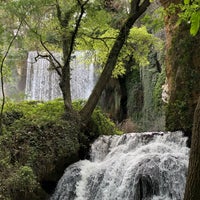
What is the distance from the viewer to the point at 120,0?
1661 cm

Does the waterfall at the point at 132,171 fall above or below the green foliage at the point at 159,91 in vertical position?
below

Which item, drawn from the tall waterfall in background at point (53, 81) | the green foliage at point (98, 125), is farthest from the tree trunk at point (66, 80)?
the tall waterfall in background at point (53, 81)

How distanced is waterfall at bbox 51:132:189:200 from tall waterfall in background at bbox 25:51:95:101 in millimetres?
10037

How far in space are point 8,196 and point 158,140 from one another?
3516 millimetres

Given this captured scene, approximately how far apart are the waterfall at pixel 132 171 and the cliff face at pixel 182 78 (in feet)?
2.88

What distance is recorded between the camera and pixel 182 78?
31.1ft

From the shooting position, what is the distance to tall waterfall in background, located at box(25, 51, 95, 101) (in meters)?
19.4

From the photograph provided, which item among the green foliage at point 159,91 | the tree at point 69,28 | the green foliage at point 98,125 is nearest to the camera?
the tree at point 69,28

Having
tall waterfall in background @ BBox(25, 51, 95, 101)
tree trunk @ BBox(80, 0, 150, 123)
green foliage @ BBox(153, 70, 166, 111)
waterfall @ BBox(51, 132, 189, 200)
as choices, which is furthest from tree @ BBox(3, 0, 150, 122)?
tall waterfall in background @ BBox(25, 51, 95, 101)

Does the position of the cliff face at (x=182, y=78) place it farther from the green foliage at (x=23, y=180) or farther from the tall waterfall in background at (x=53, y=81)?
the tall waterfall in background at (x=53, y=81)

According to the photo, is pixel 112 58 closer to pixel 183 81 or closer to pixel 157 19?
pixel 183 81

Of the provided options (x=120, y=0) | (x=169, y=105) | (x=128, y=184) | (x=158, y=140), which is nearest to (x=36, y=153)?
(x=128, y=184)

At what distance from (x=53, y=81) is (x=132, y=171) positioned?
1343 centimetres

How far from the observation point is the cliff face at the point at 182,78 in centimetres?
905
